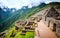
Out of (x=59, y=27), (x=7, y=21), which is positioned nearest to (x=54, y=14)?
(x=59, y=27)

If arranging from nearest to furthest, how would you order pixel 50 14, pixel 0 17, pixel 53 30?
pixel 53 30 < pixel 50 14 < pixel 0 17

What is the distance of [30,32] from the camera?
661 cm

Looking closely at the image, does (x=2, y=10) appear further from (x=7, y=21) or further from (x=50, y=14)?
(x=50, y=14)

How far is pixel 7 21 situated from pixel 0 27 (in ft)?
5.90

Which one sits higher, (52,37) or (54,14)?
Answer: (54,14)

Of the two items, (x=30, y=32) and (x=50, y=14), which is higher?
(x=50, y=14)

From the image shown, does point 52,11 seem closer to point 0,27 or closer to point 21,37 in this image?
point 21,37

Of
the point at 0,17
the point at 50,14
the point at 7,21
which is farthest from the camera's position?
the point at 7,21

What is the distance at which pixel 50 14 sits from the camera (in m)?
7.50

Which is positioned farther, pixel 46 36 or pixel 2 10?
pixel 2 10

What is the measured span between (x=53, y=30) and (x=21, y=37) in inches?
73.4

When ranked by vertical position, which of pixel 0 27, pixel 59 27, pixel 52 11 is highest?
pixel 52 11

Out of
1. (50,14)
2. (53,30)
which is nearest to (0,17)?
(50,14)

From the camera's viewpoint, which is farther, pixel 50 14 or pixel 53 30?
pixel 50 14
